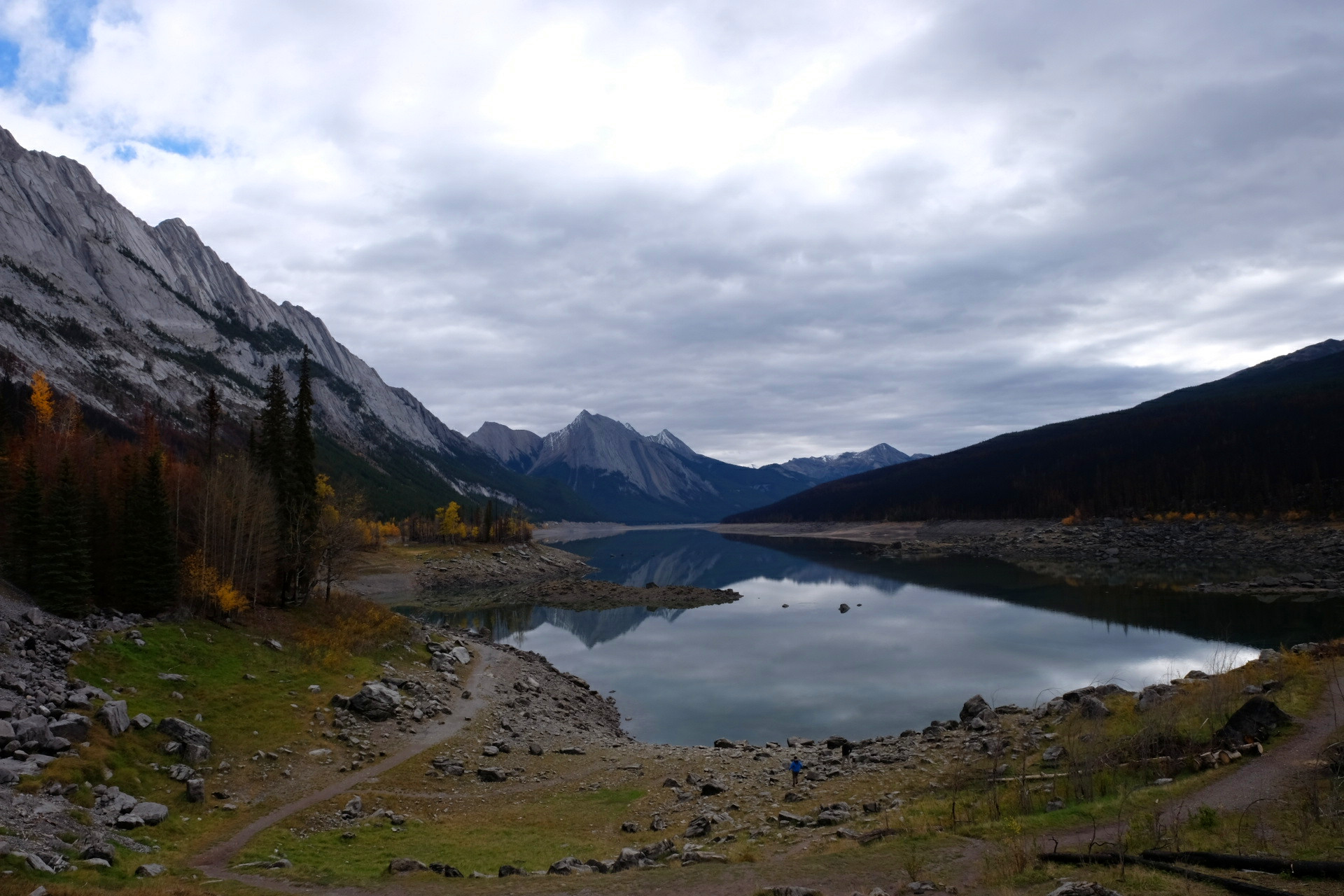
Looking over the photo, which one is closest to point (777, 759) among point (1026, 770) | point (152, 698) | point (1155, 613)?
point (1026, 770)

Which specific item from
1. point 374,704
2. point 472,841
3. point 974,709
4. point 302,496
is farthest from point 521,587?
point 472,841

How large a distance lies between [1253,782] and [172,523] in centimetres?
4609

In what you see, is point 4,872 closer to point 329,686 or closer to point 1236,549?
point 329,686

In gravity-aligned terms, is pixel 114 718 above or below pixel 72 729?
below

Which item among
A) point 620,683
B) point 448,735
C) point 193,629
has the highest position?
point 193,629

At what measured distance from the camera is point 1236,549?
10288 cm

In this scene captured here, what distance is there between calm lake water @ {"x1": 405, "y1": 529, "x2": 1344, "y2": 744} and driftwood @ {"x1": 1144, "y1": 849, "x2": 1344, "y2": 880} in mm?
24404

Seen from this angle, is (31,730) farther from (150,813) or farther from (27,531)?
(27,531)

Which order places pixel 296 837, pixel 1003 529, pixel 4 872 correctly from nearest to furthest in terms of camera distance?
pixel 4 872 → pixel 296 837 → pixel 1003 529

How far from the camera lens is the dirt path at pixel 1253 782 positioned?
13.9 metres

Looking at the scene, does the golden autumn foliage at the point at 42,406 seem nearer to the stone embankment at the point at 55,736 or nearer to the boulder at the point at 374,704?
the stone embankment at the point at 55,736

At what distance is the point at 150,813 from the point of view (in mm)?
17828

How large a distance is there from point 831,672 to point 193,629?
37452mm

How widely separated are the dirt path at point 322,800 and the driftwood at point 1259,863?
15318 millimetres
